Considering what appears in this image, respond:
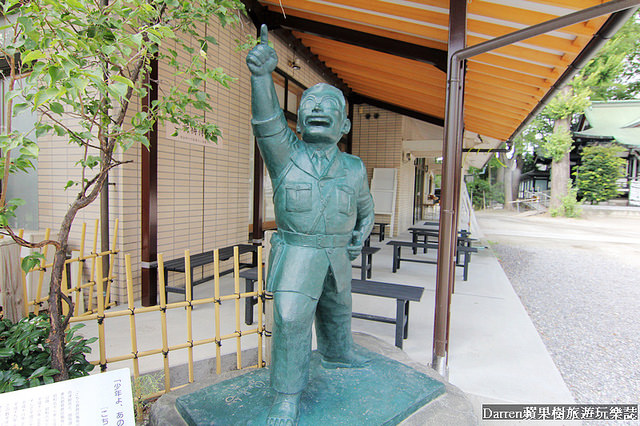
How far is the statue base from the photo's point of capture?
5.60ft

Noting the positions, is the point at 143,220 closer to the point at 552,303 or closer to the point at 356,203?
the point at 356,203

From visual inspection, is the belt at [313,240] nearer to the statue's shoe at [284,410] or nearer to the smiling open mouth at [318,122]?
the smiling open mouth at [318,122]

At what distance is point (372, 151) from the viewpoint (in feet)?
33.8

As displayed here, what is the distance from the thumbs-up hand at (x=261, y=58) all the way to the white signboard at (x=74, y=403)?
1.36m

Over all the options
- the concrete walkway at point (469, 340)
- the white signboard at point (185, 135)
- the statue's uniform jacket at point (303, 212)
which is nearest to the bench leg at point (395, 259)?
the concrete walkway at point (469, 340)

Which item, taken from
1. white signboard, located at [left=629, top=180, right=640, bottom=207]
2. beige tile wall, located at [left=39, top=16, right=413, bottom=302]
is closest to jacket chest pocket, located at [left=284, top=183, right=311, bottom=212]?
beige tile wall, located at [left=39, top=16, right=413, bottom=302]

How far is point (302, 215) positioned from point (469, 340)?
2.69 m

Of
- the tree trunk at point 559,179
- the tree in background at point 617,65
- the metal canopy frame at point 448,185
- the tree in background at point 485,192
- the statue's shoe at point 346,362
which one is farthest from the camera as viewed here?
the tree in background at point 485,192

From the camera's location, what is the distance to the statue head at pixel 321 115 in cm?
178

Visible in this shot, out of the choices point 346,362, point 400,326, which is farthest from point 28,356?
point 400,326

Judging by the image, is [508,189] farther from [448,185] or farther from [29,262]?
[29,262]

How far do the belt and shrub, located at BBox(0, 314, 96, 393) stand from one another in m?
1.03

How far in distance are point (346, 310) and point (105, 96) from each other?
169 centimetres

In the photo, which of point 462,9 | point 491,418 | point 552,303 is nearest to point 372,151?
point 552,303
